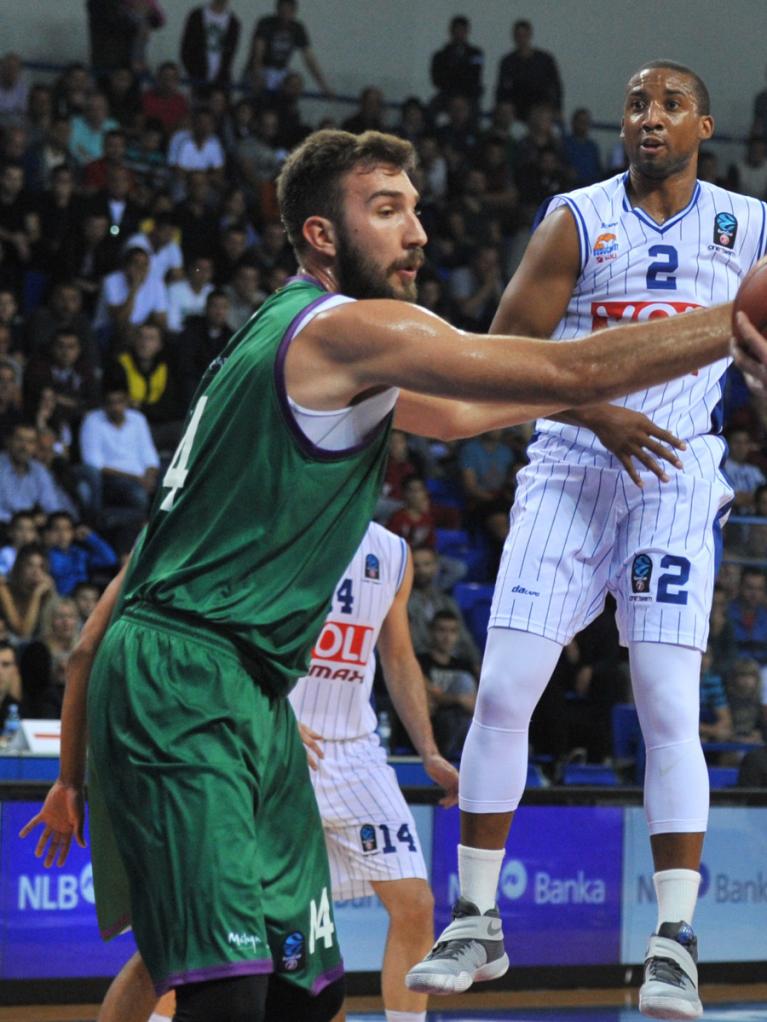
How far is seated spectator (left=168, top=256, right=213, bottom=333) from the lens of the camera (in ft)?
44.9

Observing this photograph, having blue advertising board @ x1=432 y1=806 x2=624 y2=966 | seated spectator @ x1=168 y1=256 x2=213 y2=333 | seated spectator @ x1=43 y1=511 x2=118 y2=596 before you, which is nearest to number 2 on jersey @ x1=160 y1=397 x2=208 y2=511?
blue advertising board @ x1=432 y1=806 x2=624 y2=966

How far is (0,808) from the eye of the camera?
328 inches

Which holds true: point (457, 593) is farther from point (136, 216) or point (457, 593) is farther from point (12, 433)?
point (136, 216)

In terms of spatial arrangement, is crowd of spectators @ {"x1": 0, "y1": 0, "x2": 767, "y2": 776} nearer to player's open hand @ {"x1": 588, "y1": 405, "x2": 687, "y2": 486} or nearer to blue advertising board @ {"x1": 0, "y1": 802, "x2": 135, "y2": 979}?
blue advertising board @ {"x1": 0, "y1": 802, "x2": 135, "y2": 979}

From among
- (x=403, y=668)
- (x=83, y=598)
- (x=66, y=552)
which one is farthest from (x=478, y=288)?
(x=403, y=668)

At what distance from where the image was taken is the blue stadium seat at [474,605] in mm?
12047

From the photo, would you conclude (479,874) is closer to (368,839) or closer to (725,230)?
(725,230)

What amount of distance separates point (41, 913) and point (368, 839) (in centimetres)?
233

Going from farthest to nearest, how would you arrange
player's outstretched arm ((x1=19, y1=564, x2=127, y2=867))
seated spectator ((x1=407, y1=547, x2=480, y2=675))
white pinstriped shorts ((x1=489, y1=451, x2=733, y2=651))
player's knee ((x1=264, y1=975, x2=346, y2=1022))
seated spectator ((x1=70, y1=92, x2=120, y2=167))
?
seated spectator ((x1=70, y1=92, x2=120, y2=167))
seated spectator ((x1=407, y1=547, x2=480, y2=675))
white pinstriped shorts ((x1=489, y1=451, x2=733, y2=651))
player's outstretched arm ((x1=19, y1=564, x2=127, y2=867))
player's knee ((x1=264, y1=975, x2=346, y2=1022))

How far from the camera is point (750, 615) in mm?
11086

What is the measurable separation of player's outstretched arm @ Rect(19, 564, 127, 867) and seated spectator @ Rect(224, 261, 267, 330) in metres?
9.71

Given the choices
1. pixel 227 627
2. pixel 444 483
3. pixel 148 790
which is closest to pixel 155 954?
pixel 148 790

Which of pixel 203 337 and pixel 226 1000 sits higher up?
pixel 203 337

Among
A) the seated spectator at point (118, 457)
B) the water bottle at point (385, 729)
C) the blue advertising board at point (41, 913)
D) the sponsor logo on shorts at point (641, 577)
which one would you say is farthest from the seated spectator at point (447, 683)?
the sponsor logo on shorts at point (641, 577)
